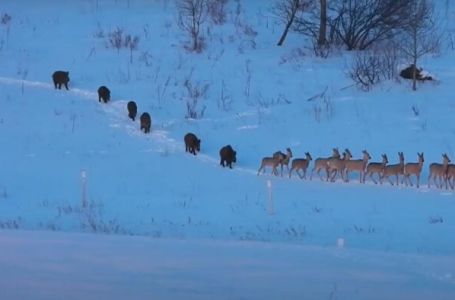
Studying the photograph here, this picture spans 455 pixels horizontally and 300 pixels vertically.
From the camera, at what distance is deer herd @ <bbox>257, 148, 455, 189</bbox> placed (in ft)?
80.3

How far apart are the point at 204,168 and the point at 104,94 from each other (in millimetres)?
7300

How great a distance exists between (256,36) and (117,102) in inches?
429

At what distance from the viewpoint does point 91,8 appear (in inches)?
1896

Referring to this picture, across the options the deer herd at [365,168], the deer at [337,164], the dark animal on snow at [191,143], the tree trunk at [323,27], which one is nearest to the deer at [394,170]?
the deer herd at [365,168]

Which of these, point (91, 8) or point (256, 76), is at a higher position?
point (91, 8)

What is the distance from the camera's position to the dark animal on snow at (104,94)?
108 feet

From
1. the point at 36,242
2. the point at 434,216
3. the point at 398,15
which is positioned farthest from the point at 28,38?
the point at 36,242

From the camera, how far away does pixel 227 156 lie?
88.7 feet

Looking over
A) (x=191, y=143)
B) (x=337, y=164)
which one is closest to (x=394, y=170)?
(x=337, y=164)

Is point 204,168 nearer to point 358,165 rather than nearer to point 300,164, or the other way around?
point 300,164

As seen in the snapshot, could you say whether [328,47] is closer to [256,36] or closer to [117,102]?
[256,36]

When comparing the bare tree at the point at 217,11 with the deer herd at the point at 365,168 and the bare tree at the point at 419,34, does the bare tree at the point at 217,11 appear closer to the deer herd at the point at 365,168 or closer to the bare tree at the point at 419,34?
the bare tree at the point at 419,34

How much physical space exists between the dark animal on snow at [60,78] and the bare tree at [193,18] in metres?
7.09

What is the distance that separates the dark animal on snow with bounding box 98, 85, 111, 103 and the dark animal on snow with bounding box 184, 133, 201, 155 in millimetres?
5426
